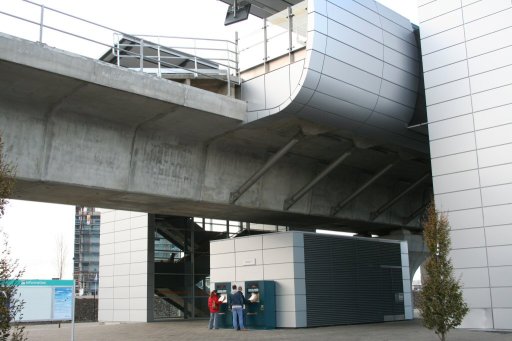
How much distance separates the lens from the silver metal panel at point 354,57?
1830 cm

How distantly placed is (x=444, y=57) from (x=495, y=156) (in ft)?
12.9

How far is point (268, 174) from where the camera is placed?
23250 mm

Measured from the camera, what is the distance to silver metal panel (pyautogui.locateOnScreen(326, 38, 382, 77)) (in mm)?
18297

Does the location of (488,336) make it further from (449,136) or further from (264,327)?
(264,327)

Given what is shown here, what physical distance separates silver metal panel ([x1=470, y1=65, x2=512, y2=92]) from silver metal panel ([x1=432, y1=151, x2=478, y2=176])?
6.95ft

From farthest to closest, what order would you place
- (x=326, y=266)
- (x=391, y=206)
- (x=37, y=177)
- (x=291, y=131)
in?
(x=391, y=206)
(x=326, y=266)
(x=291, y=131)
(x=37, y=177)

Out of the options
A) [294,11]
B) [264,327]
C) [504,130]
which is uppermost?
[294,11]

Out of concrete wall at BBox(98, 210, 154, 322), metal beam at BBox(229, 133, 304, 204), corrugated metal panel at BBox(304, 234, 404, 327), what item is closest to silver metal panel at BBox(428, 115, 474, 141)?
metal beam at BBox(229, 133, 304, 204)

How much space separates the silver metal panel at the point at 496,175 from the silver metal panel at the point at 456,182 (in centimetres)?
23

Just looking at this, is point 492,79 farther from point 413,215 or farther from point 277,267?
point 413,215

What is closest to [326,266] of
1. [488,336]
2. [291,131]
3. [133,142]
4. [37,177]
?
[291,131]

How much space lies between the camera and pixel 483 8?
61.2ft

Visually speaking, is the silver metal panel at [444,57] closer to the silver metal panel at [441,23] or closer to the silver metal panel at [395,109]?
the silver metal panel at [441,23]

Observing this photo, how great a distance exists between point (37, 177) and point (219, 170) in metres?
7.06
